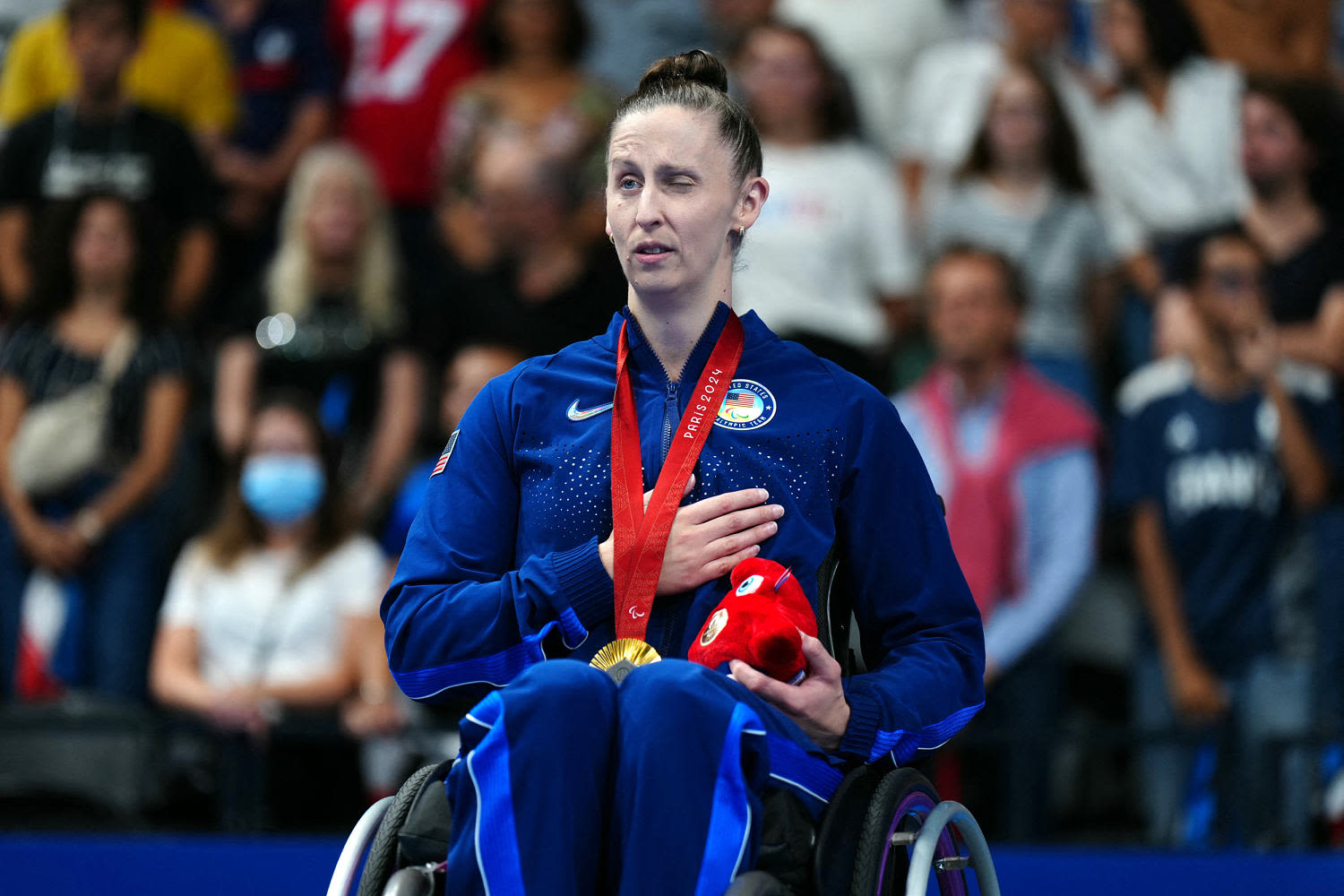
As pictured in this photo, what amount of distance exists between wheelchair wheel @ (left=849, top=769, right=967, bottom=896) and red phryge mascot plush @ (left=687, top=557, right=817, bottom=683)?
0.20 m

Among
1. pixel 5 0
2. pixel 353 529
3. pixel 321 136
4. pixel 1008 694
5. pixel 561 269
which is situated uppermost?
pixel 5 0

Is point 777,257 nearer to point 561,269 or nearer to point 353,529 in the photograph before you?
point 561,269

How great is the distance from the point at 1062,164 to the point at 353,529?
2449 mm

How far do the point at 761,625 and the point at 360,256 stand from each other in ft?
12.5

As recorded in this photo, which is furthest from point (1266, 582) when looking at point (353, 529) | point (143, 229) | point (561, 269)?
point (143, 229)

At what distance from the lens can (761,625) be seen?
96.3 inches

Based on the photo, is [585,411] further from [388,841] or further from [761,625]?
[388,841]

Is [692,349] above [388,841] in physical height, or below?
above

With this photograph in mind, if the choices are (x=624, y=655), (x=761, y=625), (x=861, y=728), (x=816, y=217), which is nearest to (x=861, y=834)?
(x=861, y=728)

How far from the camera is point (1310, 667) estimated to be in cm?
512

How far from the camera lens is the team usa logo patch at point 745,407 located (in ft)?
8.88

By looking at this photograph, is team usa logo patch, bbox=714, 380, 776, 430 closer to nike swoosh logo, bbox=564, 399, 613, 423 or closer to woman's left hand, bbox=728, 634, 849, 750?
nike swoosh logo, bbox=564, 399, 613, 423

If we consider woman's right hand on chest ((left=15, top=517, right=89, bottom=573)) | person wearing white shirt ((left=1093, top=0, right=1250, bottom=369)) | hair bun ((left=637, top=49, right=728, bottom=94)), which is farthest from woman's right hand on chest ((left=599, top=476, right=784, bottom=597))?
woman's right hand on chest ((left=15, top=517, right=89, bottom=573))

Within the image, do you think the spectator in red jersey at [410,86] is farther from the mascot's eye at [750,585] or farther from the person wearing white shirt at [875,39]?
the mascot's eye at [750,585]
